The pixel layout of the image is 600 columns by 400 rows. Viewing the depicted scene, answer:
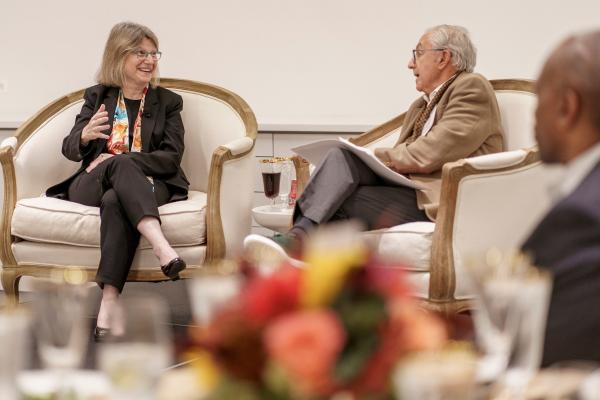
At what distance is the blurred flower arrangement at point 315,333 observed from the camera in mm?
968

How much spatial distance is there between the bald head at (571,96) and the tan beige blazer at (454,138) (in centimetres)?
192

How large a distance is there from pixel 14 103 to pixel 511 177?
10.7ft

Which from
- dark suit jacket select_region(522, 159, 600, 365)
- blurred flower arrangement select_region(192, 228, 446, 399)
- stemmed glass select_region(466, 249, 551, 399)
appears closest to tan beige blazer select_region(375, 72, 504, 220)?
dark suit jacket select_region(522, 159, 600, 365)

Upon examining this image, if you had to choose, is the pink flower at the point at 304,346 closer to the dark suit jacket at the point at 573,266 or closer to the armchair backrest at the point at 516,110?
the dark suit jacket at the point at 573,266

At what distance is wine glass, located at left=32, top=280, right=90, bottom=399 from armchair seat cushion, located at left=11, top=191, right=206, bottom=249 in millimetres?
2911

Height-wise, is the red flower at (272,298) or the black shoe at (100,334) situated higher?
the red flower at (272,298)

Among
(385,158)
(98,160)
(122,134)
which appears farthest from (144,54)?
(385,158)

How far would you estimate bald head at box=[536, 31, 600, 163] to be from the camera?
189 centimetres

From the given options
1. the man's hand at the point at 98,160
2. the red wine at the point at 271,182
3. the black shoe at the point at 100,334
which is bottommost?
the black shoe at the point at 100,334

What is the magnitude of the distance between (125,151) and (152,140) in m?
0.13

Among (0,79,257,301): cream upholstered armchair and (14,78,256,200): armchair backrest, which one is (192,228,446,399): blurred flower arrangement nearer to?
(0,79,257,301): cream upholstered armchair

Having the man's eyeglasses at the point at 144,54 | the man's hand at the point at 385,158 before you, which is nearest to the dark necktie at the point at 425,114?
the man's hand at the point at 385,158

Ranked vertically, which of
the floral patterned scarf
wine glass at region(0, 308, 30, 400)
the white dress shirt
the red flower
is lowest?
the floral patterned scarf

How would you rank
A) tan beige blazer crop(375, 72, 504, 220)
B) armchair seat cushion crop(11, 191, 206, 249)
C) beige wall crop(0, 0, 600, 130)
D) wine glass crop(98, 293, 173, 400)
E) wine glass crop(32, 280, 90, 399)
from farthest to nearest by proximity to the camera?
beige wall crop(0, 0, 600, 130)
armchair seat cushion crop(11, 191, 206, 249)
tan beige blazer crop(375, 72, 504, 220)
wine glass crop(32, 280, 90, 399)
wine glass crop(98, 293, 173, 400)
